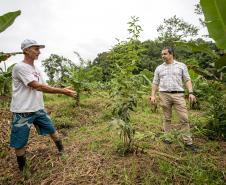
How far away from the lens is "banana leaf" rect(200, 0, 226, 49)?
3.16 metres

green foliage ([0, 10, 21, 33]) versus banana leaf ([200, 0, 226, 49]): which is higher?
green foliage ([0, 10, 21, 33])

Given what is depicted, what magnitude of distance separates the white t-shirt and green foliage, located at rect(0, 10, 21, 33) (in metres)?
0.52

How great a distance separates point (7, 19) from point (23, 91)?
97 centimetres

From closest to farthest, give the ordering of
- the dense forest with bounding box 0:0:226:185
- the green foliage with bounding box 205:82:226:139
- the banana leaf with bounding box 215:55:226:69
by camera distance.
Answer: the banana leaf with bounding box 215:55:226:69 → the dense forest with bounding box 0:0:226:185 → the green foliage with bounding box 205:82:226:139

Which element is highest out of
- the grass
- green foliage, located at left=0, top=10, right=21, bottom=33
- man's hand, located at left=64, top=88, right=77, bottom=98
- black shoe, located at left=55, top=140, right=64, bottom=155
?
green foliage, located at left=0, top=10, right=21, bottom=33

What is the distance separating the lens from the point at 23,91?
4367 mm

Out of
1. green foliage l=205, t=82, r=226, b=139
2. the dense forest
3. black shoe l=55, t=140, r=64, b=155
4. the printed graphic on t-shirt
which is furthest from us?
green foliage l=205, t=82, r=226, b=139

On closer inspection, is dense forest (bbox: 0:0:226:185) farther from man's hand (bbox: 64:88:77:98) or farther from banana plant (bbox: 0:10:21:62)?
man's hand (bbox: 64:88:77:98)

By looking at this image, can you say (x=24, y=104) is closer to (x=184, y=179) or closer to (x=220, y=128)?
Result: (x=184, y=179)

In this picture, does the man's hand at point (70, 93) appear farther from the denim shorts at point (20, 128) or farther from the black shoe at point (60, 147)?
the black shoe at point (60, 147)

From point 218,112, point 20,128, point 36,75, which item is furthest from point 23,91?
point 218,112

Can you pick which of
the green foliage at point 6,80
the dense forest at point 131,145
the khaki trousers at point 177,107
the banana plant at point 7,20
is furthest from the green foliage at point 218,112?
the green foliage at point 6,80

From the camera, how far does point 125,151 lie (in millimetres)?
4703

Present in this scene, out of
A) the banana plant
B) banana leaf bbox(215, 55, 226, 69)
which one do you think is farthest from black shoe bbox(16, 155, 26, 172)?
banana leaf bbox(215, 55, 226, 69)
